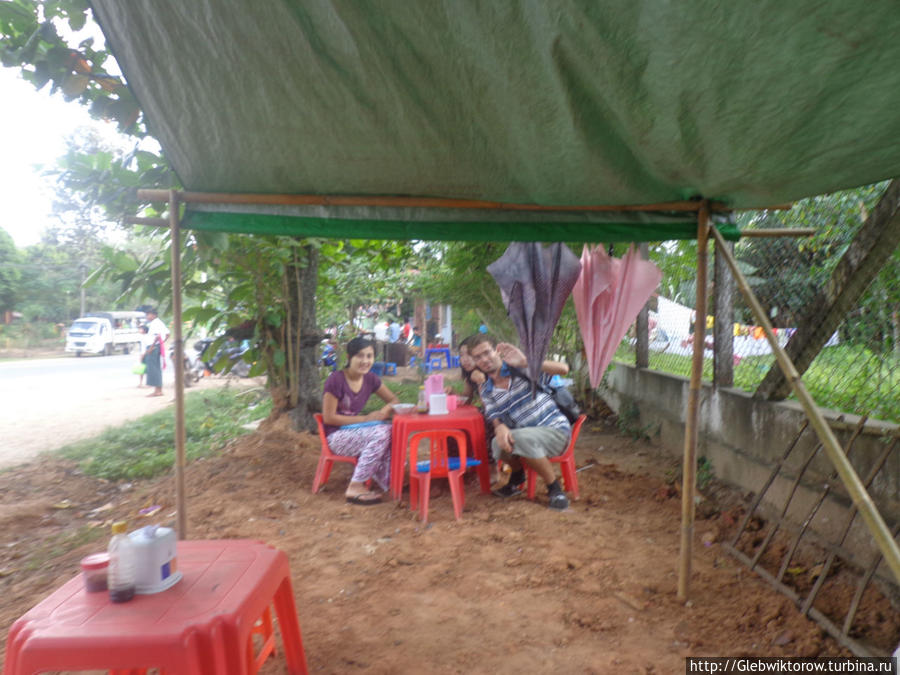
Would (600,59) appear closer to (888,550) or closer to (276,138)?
(276,138)

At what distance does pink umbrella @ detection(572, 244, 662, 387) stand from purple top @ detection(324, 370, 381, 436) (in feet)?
6.64

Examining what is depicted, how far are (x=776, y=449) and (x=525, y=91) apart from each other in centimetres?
282

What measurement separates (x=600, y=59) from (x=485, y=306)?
7115 mm

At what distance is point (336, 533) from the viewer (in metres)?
3.63

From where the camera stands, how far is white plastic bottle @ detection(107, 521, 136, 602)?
1610 mm

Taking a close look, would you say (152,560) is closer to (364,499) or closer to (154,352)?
(364,499)

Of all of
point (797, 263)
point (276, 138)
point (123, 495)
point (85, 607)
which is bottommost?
point (123, 495)

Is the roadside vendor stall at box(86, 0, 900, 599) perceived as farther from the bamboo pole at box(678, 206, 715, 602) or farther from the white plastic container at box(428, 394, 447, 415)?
the white plastic container at box(428, 394, 447, 415)

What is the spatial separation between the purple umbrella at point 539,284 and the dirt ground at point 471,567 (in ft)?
4.18

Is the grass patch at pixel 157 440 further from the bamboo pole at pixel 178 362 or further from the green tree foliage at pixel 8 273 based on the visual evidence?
the green tree foliage at pixel 8 273

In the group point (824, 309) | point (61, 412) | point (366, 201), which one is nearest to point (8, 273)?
point (61, 412)

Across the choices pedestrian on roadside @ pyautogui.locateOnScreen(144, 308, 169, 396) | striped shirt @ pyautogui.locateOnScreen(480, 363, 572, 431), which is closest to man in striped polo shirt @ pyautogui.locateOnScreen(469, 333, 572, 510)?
striped shirt @ pyautogui.locateOnScreen(480, 363, 572, 431)

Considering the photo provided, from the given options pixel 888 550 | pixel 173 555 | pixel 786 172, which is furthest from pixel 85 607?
pixel 786 172

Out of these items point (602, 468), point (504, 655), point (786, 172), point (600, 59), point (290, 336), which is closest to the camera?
point (600, 59)
